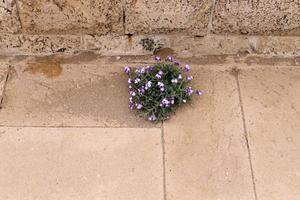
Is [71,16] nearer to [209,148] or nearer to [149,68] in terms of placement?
[149,68]

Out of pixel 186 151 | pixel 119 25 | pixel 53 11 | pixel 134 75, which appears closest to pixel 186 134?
pixel 186 151

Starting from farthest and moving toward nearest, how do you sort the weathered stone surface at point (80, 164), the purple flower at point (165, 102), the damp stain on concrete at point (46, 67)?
the damp stain on concrete at point (46, 67) → the purple flower at point (165, 102) → the weathered stone surface at point (80, 164)

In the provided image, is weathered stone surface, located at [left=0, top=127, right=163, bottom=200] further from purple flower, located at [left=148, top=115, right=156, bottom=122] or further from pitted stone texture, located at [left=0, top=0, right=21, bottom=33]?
pitted stone texture, located at [left=0, top=0, right=21, bottom=33]

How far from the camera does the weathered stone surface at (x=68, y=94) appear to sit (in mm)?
2758

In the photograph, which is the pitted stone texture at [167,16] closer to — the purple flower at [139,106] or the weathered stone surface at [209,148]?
the weathered stone surface at [209,148]

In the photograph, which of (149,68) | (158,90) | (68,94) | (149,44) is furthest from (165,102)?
(68,94)

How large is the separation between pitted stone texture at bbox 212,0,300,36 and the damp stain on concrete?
3.52 feet

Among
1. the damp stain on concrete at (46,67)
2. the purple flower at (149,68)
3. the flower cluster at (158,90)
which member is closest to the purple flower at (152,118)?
the flower cluster at (158,90)

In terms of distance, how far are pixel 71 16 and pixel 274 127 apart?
1447 mm

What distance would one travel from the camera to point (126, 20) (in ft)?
9.57

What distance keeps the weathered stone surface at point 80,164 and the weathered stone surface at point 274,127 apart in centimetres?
59

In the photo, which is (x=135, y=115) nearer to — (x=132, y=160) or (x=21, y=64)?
(x=132, y=160)

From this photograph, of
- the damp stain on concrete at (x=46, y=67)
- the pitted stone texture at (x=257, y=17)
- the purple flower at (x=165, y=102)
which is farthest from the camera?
the damp stain on concrete at (x=46, y=67)

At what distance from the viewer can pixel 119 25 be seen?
9.66 ft
